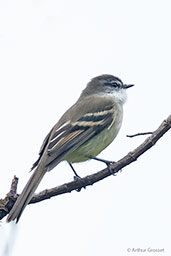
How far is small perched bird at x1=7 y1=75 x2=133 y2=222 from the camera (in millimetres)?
6520

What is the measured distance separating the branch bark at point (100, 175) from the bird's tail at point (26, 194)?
101mm

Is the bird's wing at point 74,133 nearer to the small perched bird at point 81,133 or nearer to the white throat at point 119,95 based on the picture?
the small perched bird at point 81,133

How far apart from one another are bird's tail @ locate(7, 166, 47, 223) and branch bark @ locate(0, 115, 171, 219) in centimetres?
10

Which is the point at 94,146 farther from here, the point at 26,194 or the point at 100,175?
the point at 26,194

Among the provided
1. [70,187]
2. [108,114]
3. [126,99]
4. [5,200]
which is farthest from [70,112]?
[5,200]

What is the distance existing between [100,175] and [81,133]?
1689mm

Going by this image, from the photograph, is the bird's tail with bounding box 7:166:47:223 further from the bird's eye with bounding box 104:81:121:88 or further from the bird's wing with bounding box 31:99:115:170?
the bird's eye with bounding box 104:81:121:88

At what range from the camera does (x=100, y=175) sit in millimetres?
5773

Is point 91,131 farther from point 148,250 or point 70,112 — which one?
point 148,250

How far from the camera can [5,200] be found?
517 centimetres

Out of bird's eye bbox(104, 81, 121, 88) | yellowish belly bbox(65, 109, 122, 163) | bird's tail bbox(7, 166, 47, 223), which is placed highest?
bird's eye bbox(104, 81, 121, 88)

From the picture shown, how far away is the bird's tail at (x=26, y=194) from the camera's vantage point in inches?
192

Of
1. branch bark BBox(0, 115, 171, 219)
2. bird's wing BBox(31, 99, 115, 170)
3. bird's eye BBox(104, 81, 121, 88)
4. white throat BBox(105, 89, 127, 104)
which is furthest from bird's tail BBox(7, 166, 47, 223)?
bird's eye BBox(104, 81, 121, 88)

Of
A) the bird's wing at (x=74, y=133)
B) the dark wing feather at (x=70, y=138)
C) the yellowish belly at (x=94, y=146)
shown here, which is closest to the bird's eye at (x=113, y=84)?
the bird's wing at (x=74, y=133)
